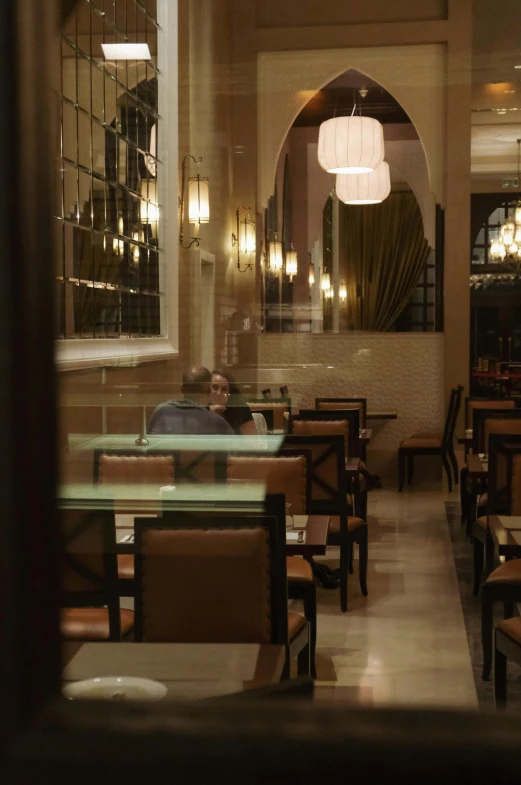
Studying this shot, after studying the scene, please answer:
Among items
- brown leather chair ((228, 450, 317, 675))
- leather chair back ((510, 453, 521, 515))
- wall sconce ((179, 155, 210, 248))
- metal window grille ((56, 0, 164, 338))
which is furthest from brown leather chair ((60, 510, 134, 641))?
leather chair back ((510, 453, 521, 515))

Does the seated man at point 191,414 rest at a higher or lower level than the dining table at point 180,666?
higher

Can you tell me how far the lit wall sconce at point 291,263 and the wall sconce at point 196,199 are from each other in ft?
0.53

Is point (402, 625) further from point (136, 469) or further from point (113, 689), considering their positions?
point (113, 689)

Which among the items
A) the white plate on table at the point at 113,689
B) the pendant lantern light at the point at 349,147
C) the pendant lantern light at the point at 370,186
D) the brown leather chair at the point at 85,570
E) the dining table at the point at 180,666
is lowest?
the dining table at the point at 180,666

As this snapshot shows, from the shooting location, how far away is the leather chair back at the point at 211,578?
2.88 feet

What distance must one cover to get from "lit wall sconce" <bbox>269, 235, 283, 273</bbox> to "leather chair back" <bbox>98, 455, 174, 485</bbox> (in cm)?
24

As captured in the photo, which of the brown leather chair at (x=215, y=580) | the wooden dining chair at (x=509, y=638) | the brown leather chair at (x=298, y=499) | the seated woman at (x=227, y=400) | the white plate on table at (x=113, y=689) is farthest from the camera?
the brown leather chair at (x=298, y=499)

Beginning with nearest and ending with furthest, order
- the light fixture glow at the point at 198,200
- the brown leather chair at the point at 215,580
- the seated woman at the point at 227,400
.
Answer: the light fixture glow at the point at 198,200 < the brown leather chair at the point at 215,580 < the seated woman at the point at 227,400

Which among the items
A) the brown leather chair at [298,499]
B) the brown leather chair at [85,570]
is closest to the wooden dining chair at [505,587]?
the brown leather chair at [298,499]

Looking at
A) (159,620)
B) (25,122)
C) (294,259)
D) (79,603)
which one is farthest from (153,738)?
(159,620)

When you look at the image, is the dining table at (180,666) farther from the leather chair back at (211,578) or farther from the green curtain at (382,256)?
the green curtain at (382,256)

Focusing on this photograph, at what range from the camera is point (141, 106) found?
774 mm

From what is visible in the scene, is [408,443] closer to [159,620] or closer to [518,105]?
[518,105]

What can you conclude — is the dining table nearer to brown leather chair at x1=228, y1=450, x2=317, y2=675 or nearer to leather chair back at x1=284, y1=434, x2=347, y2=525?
brown leather chair at x1=228, y1=450, x2=317, y2=675
